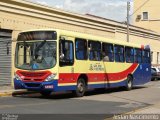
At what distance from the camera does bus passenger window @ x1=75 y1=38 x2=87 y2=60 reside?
22.5 m

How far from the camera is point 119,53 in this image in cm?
2772

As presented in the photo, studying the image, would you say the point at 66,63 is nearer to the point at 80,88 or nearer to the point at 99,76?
the point at 80,88

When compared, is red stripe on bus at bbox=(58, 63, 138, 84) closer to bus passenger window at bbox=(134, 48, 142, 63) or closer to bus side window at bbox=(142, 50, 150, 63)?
bus passenger window at bbox=(134, 48, 142, 63)

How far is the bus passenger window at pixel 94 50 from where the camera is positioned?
78.3 ft

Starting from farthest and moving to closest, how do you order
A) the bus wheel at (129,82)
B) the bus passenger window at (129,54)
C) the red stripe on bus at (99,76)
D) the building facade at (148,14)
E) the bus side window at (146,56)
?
the building facade at (148,14)
the bus side window at (146,56)
the bus wheel at (129,82)
the bus passenger window at (129,54)
the red stripe on bus at (99,76)

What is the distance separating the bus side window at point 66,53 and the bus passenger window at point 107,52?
12.9 ft

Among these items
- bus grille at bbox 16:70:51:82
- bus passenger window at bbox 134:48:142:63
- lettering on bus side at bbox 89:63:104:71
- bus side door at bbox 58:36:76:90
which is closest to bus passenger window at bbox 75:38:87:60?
bus side door at bbox 58:36:76:90

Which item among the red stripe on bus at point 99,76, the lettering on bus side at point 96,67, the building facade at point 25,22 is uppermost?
the building facade at point 25,22

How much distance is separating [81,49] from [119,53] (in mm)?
5410

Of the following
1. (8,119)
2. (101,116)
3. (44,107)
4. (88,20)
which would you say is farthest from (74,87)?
(88,20)

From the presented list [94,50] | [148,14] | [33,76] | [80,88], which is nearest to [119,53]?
[94,50]

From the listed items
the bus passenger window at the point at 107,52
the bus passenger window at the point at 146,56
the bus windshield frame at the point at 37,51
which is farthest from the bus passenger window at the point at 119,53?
the bus windshield frame at the point at 37,51

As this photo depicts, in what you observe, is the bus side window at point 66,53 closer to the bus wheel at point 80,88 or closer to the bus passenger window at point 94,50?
the bus wheel at point 80,88

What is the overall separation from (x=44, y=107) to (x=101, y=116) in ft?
9.43
